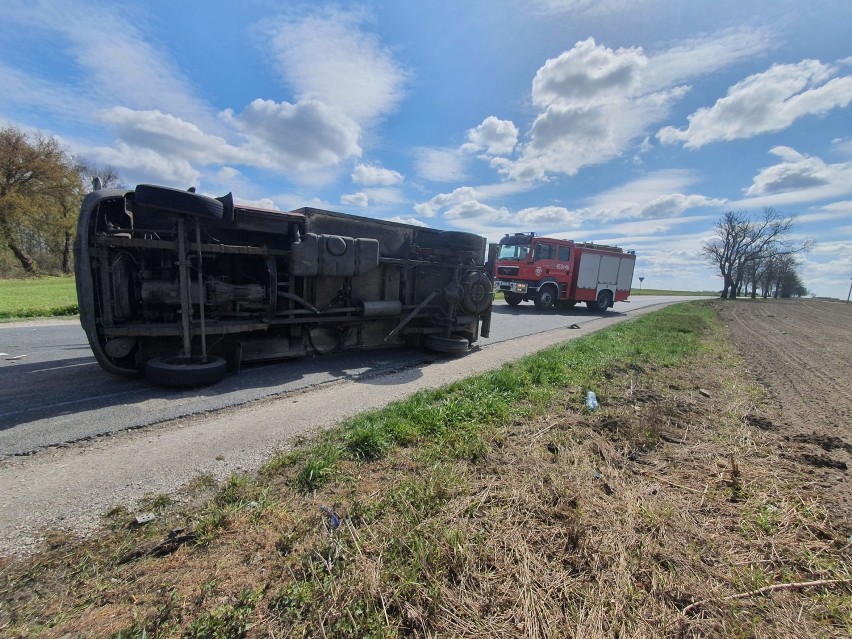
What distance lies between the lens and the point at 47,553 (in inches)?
74.6

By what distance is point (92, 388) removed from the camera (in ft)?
14.4

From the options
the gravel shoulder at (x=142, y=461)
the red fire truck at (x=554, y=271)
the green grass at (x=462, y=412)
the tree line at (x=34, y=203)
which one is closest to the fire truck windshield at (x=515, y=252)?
the red fire truck at (x=554, y=271)

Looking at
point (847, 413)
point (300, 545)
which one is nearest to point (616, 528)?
point (300, 545)

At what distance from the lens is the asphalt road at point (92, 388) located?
3355 millimetres

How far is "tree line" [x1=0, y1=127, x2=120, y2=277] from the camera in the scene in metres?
25.2

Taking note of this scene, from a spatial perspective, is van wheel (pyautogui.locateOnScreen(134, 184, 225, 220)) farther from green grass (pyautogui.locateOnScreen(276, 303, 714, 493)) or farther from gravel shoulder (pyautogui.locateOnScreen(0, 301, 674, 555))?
green grass (pyautogui.locateOnScreen(276, 303, 714, 493))

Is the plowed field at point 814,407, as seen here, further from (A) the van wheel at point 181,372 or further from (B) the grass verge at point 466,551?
(A) the van wheel at point 181,372

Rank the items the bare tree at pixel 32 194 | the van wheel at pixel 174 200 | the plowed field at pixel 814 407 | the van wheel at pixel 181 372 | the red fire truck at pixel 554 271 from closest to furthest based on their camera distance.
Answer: the plowed field at pixel 814 407
the van wheel at pixel 174 200
the van wheel at pixel 181 372
the red fire truck at pixel 554 271
the bare tree at pixel 32 194

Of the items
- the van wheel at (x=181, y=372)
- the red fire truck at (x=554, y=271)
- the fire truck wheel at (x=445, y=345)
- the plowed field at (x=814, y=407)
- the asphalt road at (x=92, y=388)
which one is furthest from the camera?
the red fire truck at (x=554, y=271)

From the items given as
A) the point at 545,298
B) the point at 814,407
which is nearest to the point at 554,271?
the point at 545,298

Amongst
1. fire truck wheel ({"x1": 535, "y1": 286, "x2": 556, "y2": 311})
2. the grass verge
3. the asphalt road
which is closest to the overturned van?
the asphalt road

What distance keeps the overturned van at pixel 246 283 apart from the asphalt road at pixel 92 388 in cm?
26

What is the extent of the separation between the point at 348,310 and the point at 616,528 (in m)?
5.14

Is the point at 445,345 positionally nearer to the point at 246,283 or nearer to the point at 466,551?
the point at 246,283
